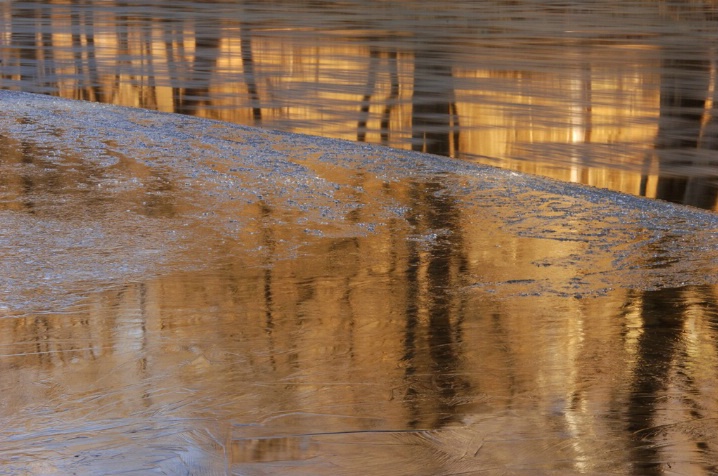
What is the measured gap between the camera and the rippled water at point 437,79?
11375 millimetres

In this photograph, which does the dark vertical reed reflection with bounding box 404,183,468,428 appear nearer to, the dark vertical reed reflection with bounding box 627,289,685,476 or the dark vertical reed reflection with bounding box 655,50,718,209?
the dark vertical reed reflection with bounding box 627,289,685,476

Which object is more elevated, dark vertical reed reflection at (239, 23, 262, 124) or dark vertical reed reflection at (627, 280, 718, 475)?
dark vertical reed reflection at (239, 23, 262, 124)

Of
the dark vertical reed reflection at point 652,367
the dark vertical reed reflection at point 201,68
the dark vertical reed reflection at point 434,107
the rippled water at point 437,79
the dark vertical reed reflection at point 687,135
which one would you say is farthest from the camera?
the dark vertical reed reflection at point 201,68

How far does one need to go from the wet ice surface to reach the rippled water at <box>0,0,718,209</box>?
2.40m

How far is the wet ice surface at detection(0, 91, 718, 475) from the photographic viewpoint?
14.1 ft

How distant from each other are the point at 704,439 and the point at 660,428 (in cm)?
17

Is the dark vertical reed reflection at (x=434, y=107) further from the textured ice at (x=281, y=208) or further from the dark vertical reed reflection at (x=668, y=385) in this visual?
the dark vertical reed reflection at (x=668, y=385)

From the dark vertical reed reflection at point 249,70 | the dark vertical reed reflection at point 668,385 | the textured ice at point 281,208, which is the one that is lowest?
the dark vertical reed reflection at point 668,385

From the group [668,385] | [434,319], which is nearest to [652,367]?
[668,385]

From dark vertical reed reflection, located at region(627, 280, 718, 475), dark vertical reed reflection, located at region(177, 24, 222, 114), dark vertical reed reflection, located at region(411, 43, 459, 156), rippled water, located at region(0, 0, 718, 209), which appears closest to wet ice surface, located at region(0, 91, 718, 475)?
dark vertical reed reflection, located at region(627, 280, 718, 475)

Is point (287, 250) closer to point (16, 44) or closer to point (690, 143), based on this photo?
point (690, 143)

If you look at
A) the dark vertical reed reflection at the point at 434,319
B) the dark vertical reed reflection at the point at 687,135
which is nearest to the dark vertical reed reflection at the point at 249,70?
the dark vertical reed reflection at the point at 687,135

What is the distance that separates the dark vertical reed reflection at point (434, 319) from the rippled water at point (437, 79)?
2.50 meters

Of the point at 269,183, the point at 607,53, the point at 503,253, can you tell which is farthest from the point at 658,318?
the point at 607,53
